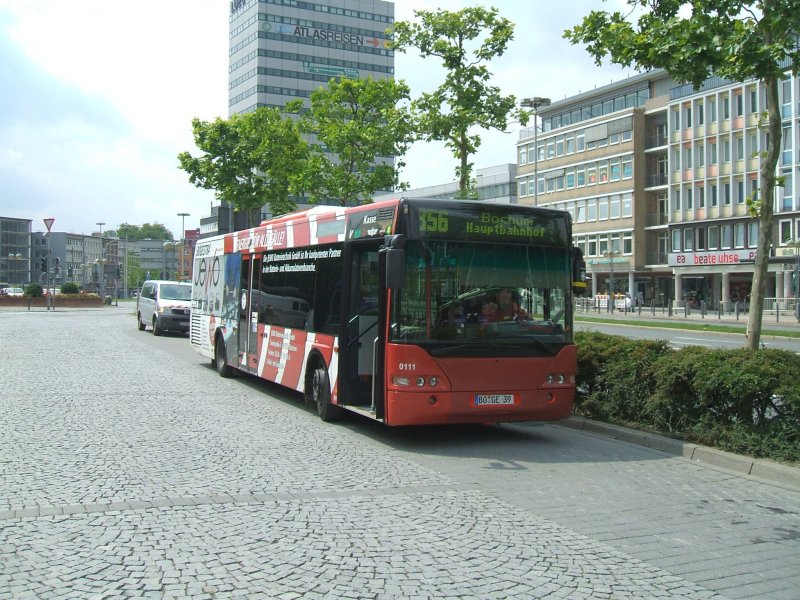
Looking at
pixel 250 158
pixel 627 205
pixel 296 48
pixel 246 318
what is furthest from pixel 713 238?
pixel 296 48

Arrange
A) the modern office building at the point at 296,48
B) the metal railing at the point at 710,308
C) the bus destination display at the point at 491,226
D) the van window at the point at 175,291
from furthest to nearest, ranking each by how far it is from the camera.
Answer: the modern office building at the point at 296,48
the metal railing at the point at 710,308
the van window at the point at 175,291
the bus destination display at the point at 491,226

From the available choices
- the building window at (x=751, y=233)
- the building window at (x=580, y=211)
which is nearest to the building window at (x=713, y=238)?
the building window at (x=751, y=233)

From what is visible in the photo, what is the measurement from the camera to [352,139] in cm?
2759

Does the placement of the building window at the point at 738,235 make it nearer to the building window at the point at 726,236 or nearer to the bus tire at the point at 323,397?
the building window at the point at 726,236

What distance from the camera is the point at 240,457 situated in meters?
8.63

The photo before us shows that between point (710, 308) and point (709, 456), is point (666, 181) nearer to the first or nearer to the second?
point (710, 308)

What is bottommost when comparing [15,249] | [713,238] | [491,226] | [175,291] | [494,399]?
[494,399]

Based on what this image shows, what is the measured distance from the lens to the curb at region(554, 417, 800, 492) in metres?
7.81

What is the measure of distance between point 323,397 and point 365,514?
5007 millimetres

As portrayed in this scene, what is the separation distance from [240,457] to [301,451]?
74 centimetres

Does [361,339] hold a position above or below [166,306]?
below

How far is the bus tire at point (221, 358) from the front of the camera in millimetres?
16703

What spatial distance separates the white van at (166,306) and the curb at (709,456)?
22546mm

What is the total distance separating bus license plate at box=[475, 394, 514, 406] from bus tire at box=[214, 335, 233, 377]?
8.30 metres
